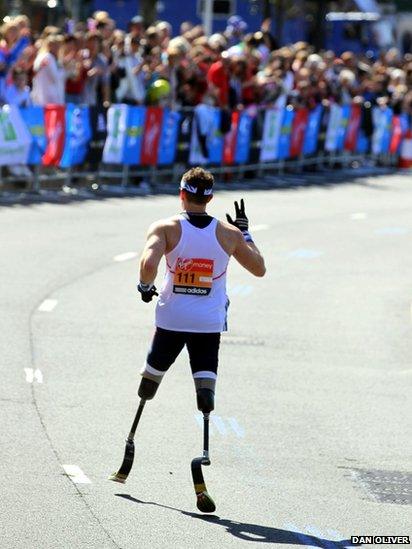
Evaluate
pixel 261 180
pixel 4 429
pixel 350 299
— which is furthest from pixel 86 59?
pixel 4 429

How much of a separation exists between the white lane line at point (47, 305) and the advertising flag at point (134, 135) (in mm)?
9556

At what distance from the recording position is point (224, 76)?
27141 mm

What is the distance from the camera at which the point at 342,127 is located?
33.8 meters

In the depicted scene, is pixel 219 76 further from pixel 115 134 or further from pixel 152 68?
pixel 115 134

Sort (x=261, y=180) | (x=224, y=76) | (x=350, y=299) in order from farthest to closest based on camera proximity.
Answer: (x=261, y=180) → (x=224, y=76) → (x=350, y=299)

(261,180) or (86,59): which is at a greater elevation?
(86,59)

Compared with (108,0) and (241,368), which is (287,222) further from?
(108,0)

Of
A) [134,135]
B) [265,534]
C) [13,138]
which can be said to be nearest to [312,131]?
[134,135]

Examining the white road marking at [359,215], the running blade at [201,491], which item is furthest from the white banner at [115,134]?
the running blade at [201,491]

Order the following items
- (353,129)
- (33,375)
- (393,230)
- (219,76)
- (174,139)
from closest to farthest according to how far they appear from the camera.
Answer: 1. (33,375)
2. (393,230)
3. (174,139)
4. (219,76)
5. (353,129)

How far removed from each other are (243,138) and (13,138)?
740cm

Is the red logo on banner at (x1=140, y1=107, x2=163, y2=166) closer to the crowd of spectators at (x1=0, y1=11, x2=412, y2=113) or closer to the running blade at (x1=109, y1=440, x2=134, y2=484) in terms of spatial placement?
the crowd of spectators at (x1=0, y1=11, x2=412, y2=113)

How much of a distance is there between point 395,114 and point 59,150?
51.3 ft

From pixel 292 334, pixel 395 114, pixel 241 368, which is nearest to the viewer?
pixel 241 368
